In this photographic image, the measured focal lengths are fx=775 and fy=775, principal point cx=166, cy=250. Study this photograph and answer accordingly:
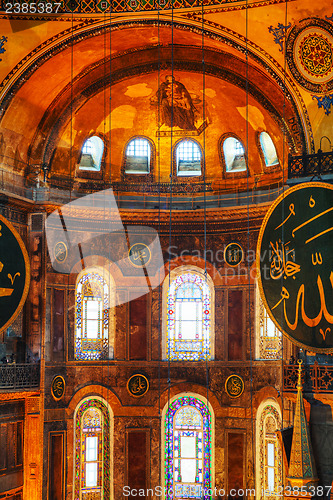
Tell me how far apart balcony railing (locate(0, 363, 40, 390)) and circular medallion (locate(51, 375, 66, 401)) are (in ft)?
2.08

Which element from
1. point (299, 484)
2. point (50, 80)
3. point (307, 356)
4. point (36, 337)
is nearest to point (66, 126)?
point (50, 80)

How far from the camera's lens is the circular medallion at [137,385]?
18.8 meters

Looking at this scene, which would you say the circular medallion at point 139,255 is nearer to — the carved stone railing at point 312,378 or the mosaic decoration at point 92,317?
the mosaic decoration at point 92,317

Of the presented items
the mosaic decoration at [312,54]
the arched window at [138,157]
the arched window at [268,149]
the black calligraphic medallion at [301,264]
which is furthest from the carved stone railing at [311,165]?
the arched window at [138,157]

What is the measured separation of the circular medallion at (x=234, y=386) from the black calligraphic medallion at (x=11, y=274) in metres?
5.55

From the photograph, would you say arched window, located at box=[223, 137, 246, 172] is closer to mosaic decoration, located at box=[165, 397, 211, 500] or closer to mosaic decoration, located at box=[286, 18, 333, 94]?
mosaic decoration, located at box=[286, 18, 333, 94]

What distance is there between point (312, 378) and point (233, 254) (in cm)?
533

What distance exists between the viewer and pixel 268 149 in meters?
18.8

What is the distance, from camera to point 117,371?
62.3 ft

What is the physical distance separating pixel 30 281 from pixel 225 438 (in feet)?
19.5

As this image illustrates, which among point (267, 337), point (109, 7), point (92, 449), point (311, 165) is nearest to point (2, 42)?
point (109, 7)

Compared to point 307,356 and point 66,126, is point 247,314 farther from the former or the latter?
point 66,126

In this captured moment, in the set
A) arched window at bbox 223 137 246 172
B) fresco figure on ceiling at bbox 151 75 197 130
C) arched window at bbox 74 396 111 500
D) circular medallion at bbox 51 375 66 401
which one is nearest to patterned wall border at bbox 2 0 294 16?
fresco figure on ceiling at bbox 151 75 197 130

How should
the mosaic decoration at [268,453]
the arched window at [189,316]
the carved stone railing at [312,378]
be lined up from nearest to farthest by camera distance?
the carved stone railing at [312,378] → the mosaic decoration at [268,453] → the arched window at [189,316]
